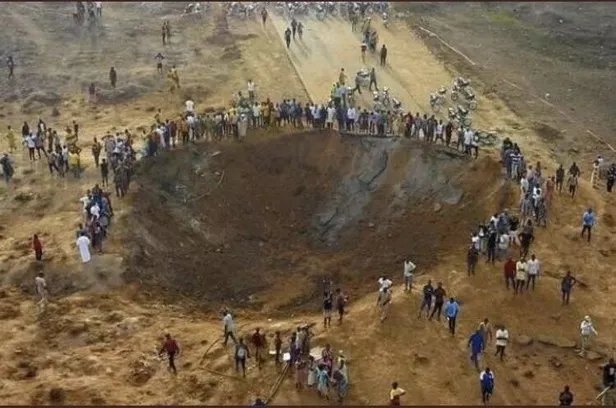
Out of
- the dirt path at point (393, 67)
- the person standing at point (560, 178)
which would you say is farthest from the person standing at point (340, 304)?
the dirt path at point (393, 67)

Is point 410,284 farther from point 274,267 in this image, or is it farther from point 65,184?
point 65,184

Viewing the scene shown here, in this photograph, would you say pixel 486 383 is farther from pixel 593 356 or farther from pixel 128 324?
pixel 128 324

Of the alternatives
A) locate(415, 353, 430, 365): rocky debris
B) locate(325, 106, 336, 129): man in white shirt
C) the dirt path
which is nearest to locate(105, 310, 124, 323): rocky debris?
locate(415, 353, 430, 365): rocky debris

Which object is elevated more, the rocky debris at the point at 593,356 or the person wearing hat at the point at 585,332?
the person wearing hat at the point at 585,332

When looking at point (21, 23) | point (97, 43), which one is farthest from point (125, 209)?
point (21, 23)

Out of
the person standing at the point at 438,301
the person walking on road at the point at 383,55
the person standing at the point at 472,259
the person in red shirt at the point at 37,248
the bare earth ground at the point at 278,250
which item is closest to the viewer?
the bare earth ground at the point at 278,250

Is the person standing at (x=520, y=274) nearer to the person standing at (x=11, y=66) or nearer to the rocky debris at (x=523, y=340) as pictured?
the rocky debris at (x=523, y=340)
